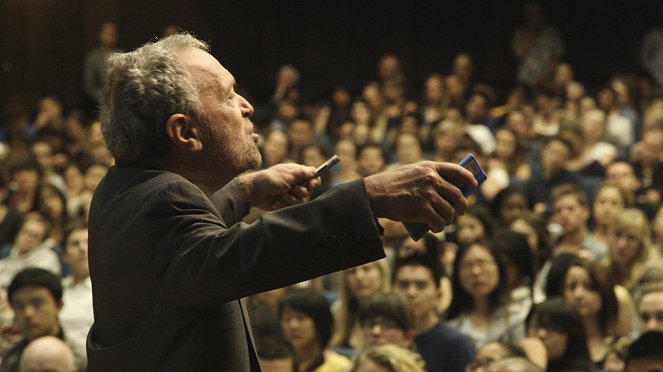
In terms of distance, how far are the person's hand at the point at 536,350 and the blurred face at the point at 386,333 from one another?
377 mm

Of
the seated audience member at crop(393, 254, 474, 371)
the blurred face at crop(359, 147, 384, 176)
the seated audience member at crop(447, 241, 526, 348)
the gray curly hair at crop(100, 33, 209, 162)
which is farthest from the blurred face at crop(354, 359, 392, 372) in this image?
the blurred face at crop(359, 147, 384, 176)

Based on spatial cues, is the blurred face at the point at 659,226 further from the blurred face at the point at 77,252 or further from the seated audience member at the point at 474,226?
the blurred face at the point at 77,252

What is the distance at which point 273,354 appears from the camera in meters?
3.41

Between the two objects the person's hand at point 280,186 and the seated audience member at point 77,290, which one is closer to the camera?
the person's hand at point 280,186

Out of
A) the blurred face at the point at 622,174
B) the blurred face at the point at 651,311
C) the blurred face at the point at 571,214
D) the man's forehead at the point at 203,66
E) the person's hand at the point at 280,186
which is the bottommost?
the blurred face at the point at 651,311

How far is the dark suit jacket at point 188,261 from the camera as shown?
1311mm

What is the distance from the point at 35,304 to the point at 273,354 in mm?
840

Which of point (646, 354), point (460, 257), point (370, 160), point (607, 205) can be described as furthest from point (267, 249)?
point (370, 160)

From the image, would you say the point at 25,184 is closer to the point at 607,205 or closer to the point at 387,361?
the point at 607,205

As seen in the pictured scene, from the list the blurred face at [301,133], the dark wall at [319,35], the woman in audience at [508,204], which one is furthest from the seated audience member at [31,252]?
the dark wall at [319,35]

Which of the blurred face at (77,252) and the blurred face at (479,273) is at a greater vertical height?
the blurred face at (77,252)

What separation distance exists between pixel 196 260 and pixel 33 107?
9644 millimetres

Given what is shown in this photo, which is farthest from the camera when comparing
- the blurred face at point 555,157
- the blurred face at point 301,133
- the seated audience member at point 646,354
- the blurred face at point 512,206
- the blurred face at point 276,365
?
the blurred face at point 301,133

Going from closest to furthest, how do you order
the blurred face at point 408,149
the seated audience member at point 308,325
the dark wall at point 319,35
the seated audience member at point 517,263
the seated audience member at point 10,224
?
1. the seated audience member at point 308,325
2. the seated audience member at point 517,263
3. the seated audience member at point 10,224
4. the blurred face at point 408,149
5. the dark wall at point 319,35
